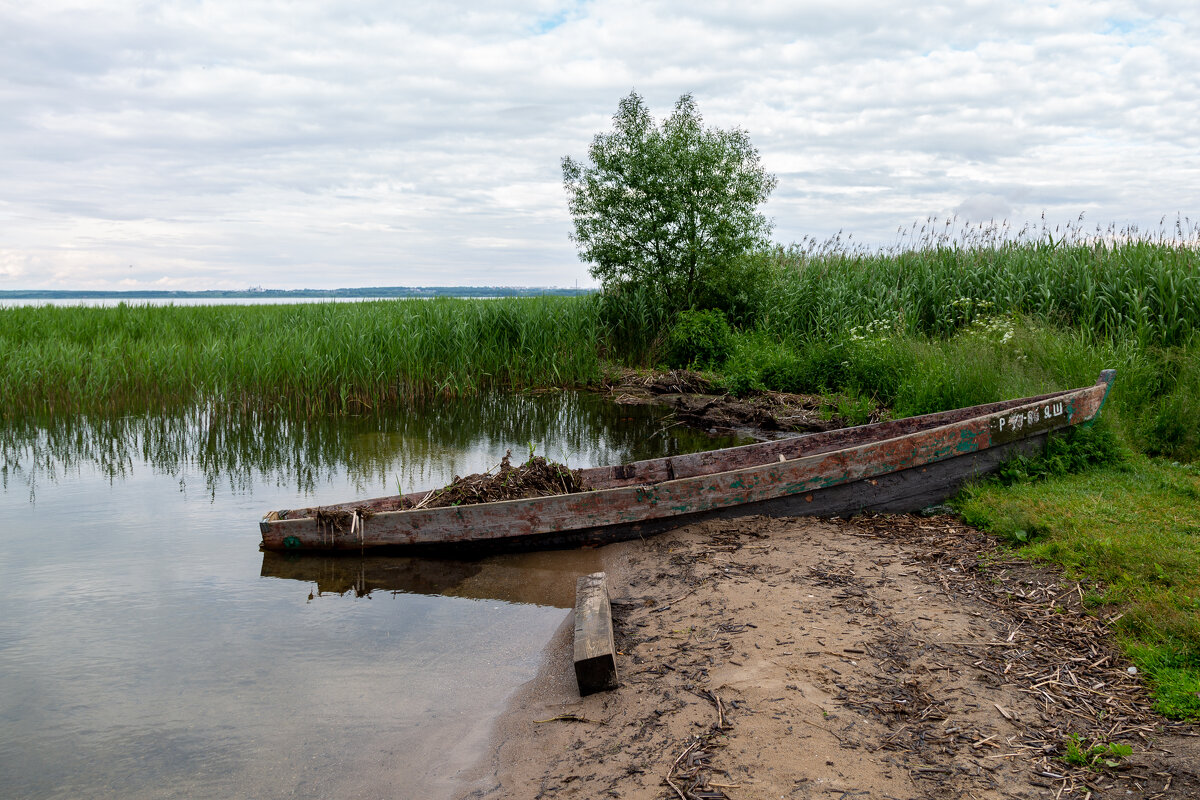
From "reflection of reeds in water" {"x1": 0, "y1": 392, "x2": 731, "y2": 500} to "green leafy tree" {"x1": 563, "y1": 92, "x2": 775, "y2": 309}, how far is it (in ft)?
14.3

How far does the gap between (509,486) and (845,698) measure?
320 cm

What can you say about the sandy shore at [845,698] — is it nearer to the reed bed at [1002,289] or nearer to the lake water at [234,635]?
the lake water at [234,635]

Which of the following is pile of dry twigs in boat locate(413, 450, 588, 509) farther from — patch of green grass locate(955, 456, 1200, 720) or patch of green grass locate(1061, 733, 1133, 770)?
patch of green grass locate(1061, 733, 1133, 770)

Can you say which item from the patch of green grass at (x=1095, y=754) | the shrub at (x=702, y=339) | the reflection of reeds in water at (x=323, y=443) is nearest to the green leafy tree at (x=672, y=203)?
the shrub at (x=702, y=339)

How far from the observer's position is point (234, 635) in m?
4.36

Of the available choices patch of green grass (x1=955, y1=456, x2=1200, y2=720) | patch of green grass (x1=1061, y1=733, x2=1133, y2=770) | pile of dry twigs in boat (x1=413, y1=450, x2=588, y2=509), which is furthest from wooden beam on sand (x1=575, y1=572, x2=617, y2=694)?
patch of green grass (x1=955, y1=456, x2=1200, y2=720)

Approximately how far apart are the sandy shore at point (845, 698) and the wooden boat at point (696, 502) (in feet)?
2.55

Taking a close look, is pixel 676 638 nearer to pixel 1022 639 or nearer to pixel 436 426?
pixel 1022 639

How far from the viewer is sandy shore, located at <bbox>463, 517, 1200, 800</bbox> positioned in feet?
8.07

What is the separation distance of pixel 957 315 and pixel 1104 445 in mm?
5886

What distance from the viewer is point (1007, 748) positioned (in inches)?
102

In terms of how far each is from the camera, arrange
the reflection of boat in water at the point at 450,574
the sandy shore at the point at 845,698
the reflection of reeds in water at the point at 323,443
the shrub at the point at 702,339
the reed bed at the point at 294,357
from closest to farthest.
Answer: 1. the sandy shore at the point at 845,698
2. the reflection of boat in water at the point at 450,574
3. the reflection of reeds in water at the point at 323,443
4. the reed bed at the point at 294,357
5. the shrub at the point at 702,339

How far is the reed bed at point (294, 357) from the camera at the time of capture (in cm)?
1038

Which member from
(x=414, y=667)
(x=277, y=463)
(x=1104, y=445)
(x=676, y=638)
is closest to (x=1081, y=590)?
(x=676, y=638)
